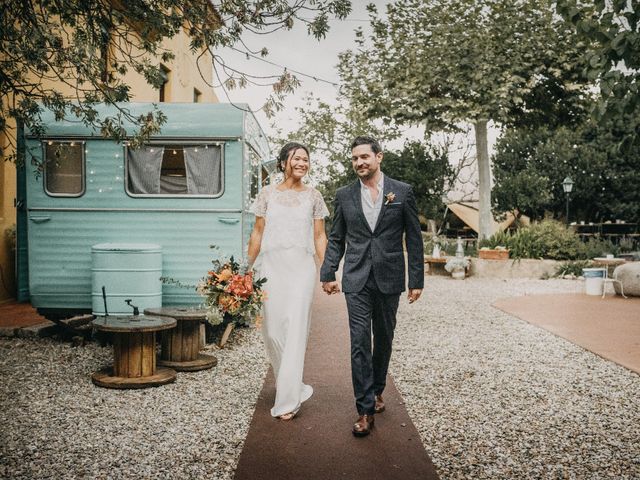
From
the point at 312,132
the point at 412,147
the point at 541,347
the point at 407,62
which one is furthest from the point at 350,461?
the point at 312,132

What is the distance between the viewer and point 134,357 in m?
6.10

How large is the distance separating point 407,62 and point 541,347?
13.7 meters

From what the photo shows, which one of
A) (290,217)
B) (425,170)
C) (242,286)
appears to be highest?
(425,170)

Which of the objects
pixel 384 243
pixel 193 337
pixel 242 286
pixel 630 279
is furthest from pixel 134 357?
pixel 630 279

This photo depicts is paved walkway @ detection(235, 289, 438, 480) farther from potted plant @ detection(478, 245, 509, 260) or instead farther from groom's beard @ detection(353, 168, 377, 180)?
potted plant @ detection(478, 245, 509, 260)

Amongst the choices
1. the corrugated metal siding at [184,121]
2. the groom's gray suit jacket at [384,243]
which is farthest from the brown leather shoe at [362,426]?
the corrugated metal siding at [184,121]

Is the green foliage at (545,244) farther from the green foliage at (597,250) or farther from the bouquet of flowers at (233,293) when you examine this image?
the bouquet of flowers at (233,293)

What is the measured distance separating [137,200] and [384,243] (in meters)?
4.46

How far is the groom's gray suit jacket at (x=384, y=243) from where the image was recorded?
449cm

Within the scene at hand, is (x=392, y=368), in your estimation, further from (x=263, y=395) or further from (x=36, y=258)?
(x=36, y=258)

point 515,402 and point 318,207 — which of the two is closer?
point 318,207

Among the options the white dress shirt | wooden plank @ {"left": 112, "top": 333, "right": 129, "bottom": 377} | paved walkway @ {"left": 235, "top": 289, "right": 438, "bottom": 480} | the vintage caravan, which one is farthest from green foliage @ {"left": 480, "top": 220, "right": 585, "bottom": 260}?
the white dress shirt

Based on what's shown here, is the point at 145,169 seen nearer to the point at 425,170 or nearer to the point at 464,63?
the point at 464,63

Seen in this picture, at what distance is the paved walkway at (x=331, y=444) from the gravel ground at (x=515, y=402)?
6.2 inches
